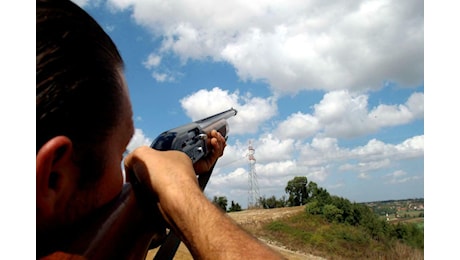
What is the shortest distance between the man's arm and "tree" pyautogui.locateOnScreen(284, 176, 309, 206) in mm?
57353

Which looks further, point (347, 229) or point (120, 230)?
point (347, 229)

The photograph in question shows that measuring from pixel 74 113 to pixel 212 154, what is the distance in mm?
1344

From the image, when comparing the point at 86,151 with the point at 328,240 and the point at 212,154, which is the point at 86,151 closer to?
the point at 212,154

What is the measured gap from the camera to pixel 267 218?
161 ft

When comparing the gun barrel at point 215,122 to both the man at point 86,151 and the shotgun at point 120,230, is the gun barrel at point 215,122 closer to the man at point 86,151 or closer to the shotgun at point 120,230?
the shotgun at point 120,230

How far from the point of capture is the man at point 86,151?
91cm

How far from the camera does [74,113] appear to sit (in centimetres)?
95

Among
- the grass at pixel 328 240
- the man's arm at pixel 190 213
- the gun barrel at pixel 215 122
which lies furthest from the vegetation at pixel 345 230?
the man's arm at pixel 190 213

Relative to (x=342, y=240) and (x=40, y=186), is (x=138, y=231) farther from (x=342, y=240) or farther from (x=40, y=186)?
(x=342, y=240)

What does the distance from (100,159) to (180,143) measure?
2.48 ft

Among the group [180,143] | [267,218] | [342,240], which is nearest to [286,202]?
[267,218]

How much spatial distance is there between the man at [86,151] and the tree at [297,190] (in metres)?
57.4

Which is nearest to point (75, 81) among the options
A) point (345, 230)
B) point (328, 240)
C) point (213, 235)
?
point (213, 235)

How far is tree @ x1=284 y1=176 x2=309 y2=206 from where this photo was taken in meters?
57.7
